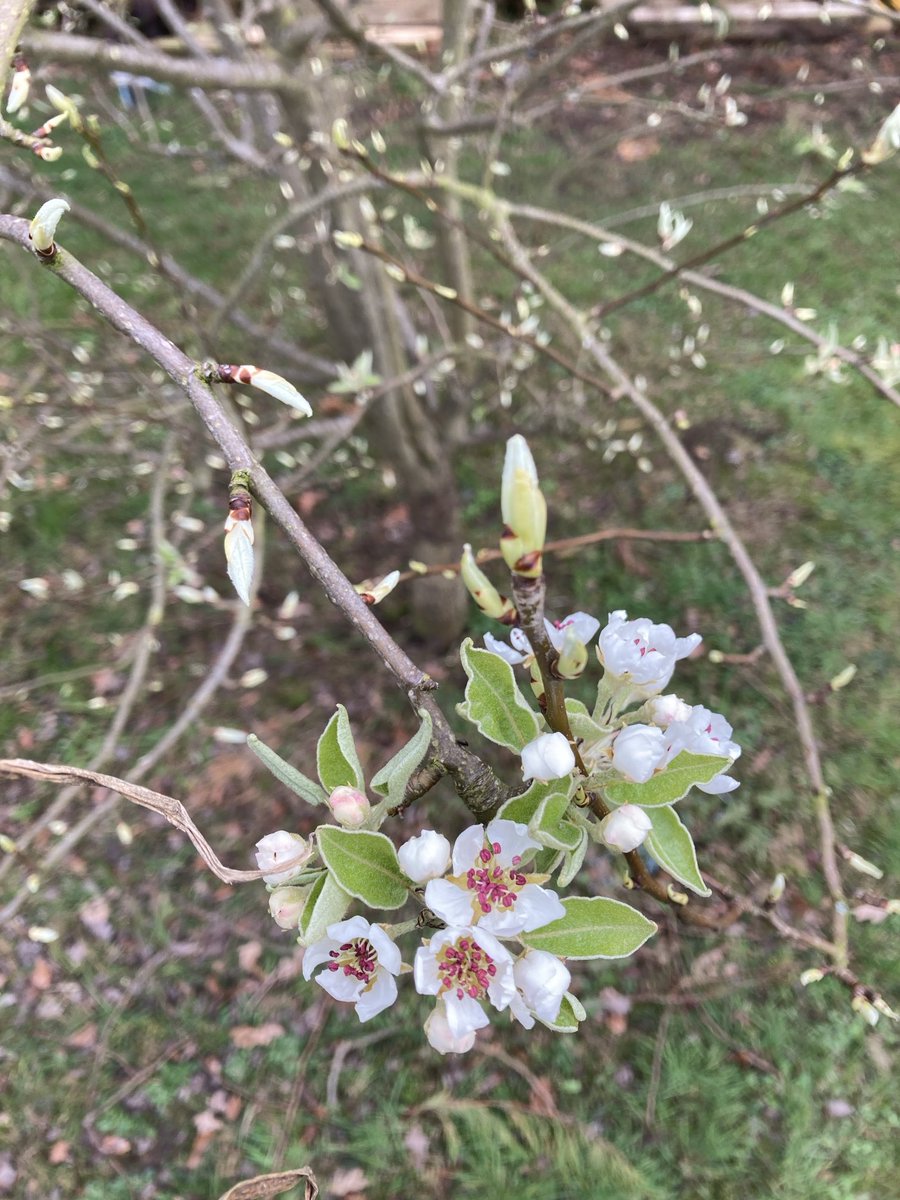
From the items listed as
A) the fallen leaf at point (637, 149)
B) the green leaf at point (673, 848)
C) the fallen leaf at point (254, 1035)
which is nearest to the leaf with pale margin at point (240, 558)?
the green leaf at point (673, 848)

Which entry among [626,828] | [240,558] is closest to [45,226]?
[240,558]

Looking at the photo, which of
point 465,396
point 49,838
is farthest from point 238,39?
point 49,838

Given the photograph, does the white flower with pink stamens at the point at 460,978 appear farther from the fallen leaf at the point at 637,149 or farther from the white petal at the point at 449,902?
the fallen leaf at the point at 637,149

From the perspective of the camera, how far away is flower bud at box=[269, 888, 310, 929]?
701 mm

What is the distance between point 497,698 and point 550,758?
0.41 feet

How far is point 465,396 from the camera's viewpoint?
9.82ft

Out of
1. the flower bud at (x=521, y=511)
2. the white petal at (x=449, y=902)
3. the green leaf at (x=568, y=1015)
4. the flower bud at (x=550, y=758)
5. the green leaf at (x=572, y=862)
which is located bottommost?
the green leaf at (x=568, y=1015)

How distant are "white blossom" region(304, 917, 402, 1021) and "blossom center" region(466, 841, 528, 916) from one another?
91 millimetres

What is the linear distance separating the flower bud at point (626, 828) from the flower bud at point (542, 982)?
0.38ft

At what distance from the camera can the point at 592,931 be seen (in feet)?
2.37

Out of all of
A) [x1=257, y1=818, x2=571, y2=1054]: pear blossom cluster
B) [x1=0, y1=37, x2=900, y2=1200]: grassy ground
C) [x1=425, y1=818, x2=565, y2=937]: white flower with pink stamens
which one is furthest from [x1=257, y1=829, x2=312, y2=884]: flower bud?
[x1=0, y1=37, x2=900, y2=1200]: grassy ground

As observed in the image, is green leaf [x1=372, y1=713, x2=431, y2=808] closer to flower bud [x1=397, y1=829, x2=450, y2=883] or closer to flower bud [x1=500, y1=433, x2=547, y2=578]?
flower bud [x1=397, y1=829, x2=450, y2=883]

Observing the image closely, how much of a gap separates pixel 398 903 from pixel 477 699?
0.63 feet

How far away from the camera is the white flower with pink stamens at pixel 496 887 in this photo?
2.18 feet
